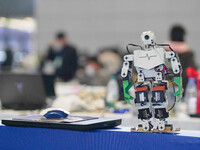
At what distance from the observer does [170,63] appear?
4.86 ft

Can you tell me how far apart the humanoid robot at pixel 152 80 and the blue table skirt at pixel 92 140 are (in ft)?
0.18

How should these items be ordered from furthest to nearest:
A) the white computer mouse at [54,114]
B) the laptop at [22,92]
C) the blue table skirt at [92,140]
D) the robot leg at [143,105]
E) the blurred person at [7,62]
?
the blurred person at [7,62] < the laptop at [22,92] < the white computer mouse at [54,114] < the robot leg at [143,105] < the blue table skirt at [92,140]

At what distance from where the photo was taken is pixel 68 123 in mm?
1499

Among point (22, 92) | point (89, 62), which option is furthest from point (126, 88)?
point (89, 62)

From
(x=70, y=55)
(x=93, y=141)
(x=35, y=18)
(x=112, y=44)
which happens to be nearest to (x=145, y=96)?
(x=93, y=141)

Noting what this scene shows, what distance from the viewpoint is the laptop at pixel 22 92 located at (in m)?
2.78

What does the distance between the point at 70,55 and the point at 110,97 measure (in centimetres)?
335

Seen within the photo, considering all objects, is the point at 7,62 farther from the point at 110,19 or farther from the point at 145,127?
the point at 145,127

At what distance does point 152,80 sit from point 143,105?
→ 0.10 m

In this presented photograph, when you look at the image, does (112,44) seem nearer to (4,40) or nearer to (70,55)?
(4,40)

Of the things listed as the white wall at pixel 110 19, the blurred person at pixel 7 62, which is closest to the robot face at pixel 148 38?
the blurred person at pixel 7 62

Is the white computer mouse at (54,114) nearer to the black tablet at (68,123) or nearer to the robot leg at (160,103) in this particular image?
the black tablet at (68,123)

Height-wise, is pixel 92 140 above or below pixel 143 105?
below

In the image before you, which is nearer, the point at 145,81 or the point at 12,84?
the point at 145,81
